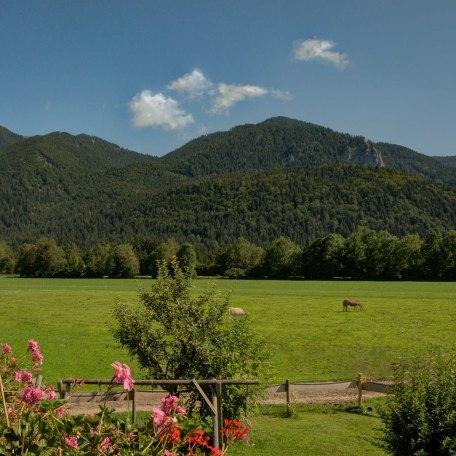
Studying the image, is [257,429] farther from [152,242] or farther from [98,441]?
[152,242]

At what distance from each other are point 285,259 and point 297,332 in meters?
84.6

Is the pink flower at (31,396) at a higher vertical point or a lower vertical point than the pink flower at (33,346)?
lower

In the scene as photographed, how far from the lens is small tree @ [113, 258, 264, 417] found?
15.0 meters

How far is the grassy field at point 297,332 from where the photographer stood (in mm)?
27375

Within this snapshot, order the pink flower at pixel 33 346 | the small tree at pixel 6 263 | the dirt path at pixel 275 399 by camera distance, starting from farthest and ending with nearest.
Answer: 1. the small tree at pixel 6 263
2. the dirt path at pixel 275 399
3. the pink flower at pixel 33 346

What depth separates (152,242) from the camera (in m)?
156

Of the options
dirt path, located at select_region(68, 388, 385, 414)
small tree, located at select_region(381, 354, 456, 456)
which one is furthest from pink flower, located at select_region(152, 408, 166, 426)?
dirt path, located at select_region(68, 388, 385, 414)

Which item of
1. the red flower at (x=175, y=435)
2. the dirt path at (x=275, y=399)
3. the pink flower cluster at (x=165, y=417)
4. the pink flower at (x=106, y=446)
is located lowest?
the dirt path at (x=275, y=399)

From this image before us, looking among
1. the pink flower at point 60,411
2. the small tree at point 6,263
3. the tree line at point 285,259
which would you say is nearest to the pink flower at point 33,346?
the pink flower at point 60,411

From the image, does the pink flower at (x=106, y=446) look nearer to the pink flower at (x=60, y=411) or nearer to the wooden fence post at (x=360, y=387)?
the pink flower at (x=60, y=411)

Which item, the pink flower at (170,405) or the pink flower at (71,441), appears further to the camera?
the pink flower at (170,405)

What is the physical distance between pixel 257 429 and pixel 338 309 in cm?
3415

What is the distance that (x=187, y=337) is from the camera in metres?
15.3

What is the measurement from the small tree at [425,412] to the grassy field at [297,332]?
5.54 meters
